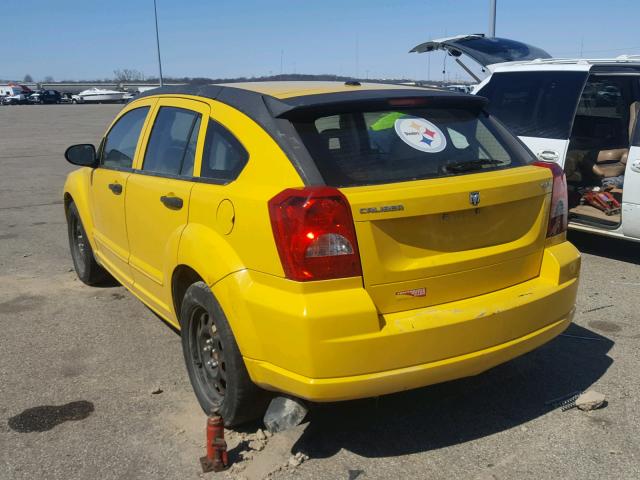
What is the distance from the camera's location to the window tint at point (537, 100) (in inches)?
266

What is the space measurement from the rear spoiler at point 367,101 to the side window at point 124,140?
62.9 inches

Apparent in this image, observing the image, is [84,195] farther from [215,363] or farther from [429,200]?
[429,200]

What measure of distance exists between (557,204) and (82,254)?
4234 mm

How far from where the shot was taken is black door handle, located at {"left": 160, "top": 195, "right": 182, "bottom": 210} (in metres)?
3.57

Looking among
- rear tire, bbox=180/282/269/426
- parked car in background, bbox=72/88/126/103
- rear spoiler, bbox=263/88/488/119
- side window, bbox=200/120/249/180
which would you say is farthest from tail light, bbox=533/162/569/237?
parked car in background, bbox=72/88/126/103

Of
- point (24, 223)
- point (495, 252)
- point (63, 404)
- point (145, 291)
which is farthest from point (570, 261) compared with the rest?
point (24, 223)

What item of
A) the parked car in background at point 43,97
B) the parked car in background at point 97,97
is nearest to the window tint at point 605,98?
the parked car in background at point 97,97

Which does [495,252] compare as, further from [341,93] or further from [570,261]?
[341,93]

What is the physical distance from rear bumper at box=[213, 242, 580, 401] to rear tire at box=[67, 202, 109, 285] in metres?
3.02

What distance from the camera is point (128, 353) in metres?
4.47

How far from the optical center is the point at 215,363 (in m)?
3.49

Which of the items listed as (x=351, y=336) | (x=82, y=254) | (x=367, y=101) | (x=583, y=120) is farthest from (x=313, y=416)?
(x=583, y=120)

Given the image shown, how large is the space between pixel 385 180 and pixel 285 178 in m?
0.46

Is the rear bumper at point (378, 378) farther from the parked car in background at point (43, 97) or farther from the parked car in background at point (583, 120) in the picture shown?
the parked car in background at point (43, 97)
